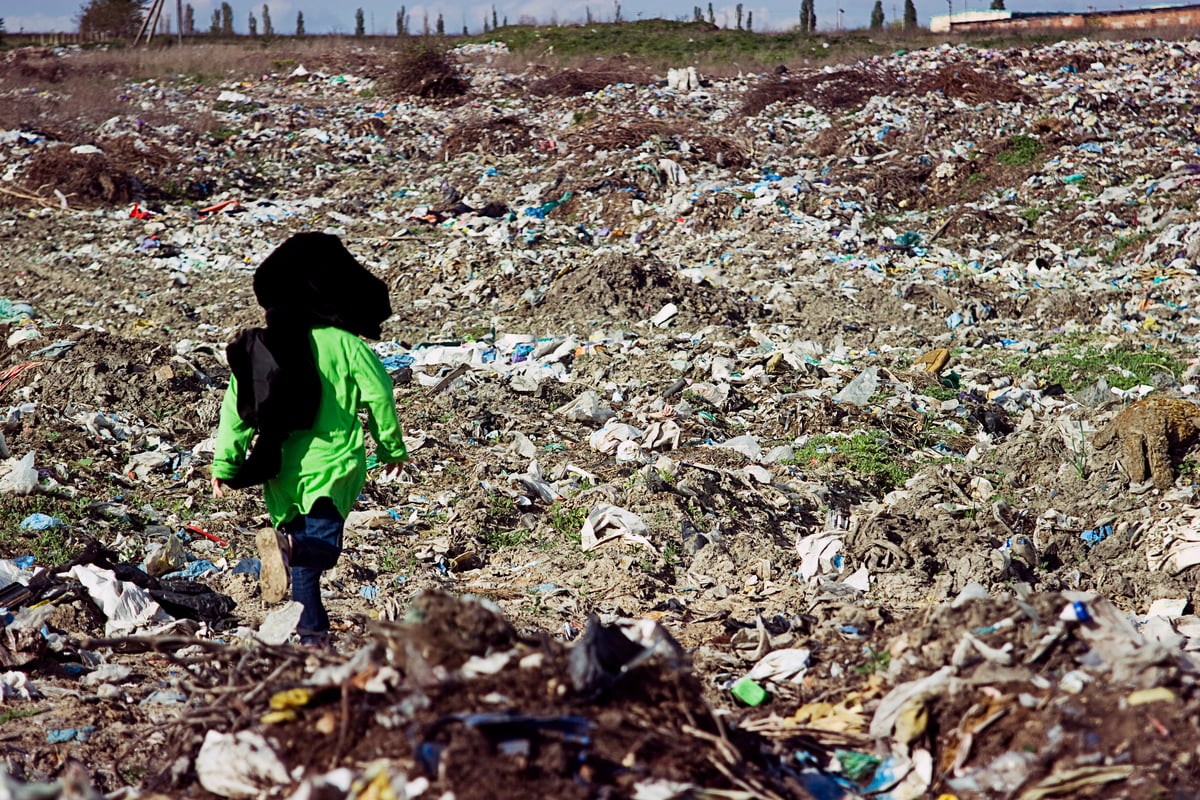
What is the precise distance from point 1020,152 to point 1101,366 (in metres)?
5.96

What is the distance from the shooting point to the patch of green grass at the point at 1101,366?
6.62 meters

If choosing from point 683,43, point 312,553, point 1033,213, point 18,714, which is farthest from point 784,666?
point 683,43

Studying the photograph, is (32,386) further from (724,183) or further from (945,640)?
(724,183)

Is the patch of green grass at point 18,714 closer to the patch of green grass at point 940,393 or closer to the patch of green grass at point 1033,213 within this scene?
the patch of green grass at point 940,393

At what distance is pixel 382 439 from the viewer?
3152 millimetres

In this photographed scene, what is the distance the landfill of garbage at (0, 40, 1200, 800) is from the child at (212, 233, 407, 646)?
26 centimetres

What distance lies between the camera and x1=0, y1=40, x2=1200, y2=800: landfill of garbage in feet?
7.39

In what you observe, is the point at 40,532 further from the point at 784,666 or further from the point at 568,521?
the point at 784,666

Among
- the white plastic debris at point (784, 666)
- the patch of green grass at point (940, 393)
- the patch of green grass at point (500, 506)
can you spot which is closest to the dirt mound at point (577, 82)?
the patch of green grass at point (940, 393)

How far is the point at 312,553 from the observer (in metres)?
3.19

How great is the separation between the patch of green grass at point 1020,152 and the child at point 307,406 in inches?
409

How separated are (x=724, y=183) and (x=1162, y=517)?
24.3 feet

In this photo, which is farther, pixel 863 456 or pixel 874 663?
pixel 863 456

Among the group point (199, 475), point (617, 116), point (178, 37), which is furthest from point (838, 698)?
point (178, 37)
